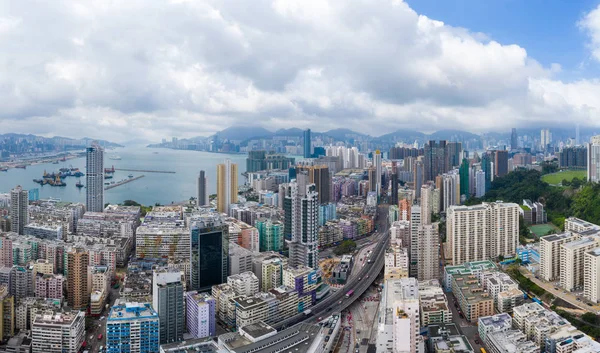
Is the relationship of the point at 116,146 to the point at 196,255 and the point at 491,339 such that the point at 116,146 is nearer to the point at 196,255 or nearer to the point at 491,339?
the point at 196,255

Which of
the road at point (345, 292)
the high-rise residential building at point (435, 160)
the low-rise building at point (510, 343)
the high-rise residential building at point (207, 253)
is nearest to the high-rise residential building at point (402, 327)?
the low-rise building at point (510, 343)

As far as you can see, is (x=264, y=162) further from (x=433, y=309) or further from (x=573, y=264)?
(x=433, y=309)

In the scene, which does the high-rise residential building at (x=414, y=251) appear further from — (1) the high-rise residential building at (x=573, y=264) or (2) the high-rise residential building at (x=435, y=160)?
(2) the high-rise residential building at (x=435, y=160)

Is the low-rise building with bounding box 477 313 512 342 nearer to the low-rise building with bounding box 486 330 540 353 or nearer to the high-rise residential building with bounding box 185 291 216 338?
the low-rise building with bounding box 486 330 540 353

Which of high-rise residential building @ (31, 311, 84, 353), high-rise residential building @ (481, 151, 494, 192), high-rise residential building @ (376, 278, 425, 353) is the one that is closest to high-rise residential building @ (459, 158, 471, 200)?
high-rise residential building @ (481, 151, 494, 192)

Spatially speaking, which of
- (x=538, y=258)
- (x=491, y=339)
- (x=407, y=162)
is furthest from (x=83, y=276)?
(x=407, y=162)

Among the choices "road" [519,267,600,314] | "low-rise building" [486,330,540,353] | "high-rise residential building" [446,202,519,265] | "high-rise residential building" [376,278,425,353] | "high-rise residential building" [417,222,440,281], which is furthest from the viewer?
"high-rise residential building" [446,202,519,265]

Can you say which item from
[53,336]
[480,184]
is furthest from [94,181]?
[480,184]
